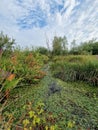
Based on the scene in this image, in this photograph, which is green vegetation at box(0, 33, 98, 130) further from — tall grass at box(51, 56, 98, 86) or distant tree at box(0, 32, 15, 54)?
distant tree at box(0, 32, 15, 54)

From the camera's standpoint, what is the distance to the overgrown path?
2273 mm

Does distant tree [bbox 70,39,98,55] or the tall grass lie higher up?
distant tree [bbox 70,39,98,55]

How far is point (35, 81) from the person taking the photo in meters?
4.29

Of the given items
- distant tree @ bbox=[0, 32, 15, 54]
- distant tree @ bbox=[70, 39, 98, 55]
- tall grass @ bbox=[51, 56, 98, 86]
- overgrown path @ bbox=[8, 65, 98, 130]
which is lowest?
overgrown path @ bbox=[8, 65, 98, 130]

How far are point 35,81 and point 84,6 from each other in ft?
11.3

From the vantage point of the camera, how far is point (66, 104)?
2826mm

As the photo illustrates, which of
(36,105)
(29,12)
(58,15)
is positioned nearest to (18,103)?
(36,105)

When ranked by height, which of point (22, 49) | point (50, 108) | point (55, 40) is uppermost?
point (55, 40)

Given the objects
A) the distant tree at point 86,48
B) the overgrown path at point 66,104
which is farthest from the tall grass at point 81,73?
the distant tree at point 86,48

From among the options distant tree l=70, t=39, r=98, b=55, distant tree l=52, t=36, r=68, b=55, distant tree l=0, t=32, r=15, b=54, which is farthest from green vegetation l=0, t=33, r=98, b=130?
distant tree l=70, t=39, r=98, b=55

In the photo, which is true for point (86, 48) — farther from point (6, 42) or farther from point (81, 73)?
point (81, 73)

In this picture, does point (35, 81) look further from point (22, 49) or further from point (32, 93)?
point (22, 49)

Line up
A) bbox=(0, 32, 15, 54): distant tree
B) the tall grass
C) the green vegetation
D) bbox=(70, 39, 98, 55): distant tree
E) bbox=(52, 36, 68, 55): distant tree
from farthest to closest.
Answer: bbox=(70, 39, 98, 55): distant tree, bbox=(52, 36, 68, 55): distant tree, bbox=(0, 32, 15, 54): distant tree, the tall grass, the green vegetation

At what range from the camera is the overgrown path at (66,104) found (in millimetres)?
2273
